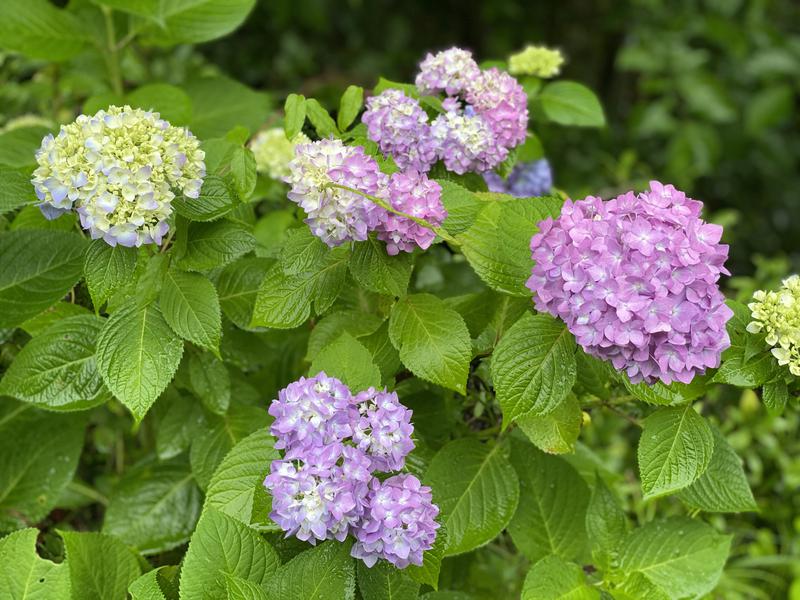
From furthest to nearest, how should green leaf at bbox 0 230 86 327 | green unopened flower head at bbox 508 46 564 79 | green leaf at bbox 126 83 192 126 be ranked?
green leaf at bbox 126 83 192 126, green unopened flower head at bbox 508 46 564 79, green leaf at bbox 0 230 86 327

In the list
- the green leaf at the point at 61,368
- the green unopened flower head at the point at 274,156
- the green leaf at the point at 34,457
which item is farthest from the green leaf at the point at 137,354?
the green unopened flower head at the point at 274,156

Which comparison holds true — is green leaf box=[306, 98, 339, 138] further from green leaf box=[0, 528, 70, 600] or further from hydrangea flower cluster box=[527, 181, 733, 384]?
green leaf box=[0, 528, 70, 600]

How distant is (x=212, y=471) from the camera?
1.34 m

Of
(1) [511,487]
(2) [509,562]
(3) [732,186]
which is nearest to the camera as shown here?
(1) [511,487]

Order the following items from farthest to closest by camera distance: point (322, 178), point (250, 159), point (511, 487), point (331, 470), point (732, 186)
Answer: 1. point (732, 186)
2. point (511, 487)
3. point (250, 159)
4. point (322, 178)
5. point (331, 470)

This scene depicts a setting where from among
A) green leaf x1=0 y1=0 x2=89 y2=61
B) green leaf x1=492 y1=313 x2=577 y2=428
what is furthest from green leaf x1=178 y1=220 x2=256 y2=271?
green leaf x1=0 y1=0 x2=89 y2=61

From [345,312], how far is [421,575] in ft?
1.25

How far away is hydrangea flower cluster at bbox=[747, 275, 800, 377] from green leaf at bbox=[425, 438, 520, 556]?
411mm

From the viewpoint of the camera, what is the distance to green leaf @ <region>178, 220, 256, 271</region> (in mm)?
1122

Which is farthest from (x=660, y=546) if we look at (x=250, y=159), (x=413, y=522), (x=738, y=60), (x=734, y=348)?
(x=738, y=60)

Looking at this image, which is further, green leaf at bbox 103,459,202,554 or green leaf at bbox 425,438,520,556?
green leaf at bbox 103,459,202,554

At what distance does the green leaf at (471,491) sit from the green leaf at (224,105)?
98 cm

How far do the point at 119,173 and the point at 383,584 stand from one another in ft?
1.84

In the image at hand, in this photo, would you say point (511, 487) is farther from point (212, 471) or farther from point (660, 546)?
point (212, 471)
